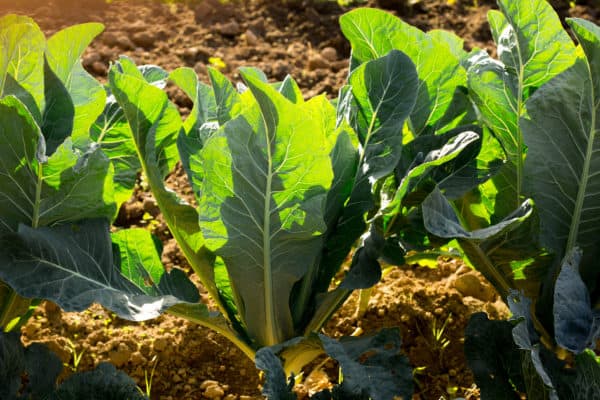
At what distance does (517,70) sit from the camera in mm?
2170

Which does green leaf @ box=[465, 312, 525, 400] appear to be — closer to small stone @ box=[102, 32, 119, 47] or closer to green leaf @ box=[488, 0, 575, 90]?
green leaf @ box=[488, 0, 575, 90]

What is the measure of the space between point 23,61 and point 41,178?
12.3 inches

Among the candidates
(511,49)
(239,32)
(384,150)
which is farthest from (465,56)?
(239,32)

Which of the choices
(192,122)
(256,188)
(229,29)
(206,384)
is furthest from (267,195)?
(229,29)

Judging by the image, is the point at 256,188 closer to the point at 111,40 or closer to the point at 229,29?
the point at 111,40

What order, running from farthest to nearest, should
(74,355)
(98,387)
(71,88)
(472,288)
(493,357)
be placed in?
(472,288)
(74,355)
(71,88)
(493,357)
(98,387)

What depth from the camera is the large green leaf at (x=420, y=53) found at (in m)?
2.25

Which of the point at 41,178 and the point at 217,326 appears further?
the point at 217,326

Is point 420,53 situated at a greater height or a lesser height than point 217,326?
greater

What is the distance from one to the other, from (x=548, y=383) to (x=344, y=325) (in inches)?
37.3

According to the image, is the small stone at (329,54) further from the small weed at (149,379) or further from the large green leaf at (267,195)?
the small weed at (149,379)

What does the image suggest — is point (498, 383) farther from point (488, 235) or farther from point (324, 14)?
point (324, 14)

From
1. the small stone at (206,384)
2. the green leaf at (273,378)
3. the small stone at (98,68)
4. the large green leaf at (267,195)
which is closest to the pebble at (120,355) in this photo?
the small stone at (206,384)

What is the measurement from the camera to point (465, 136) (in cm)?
199
